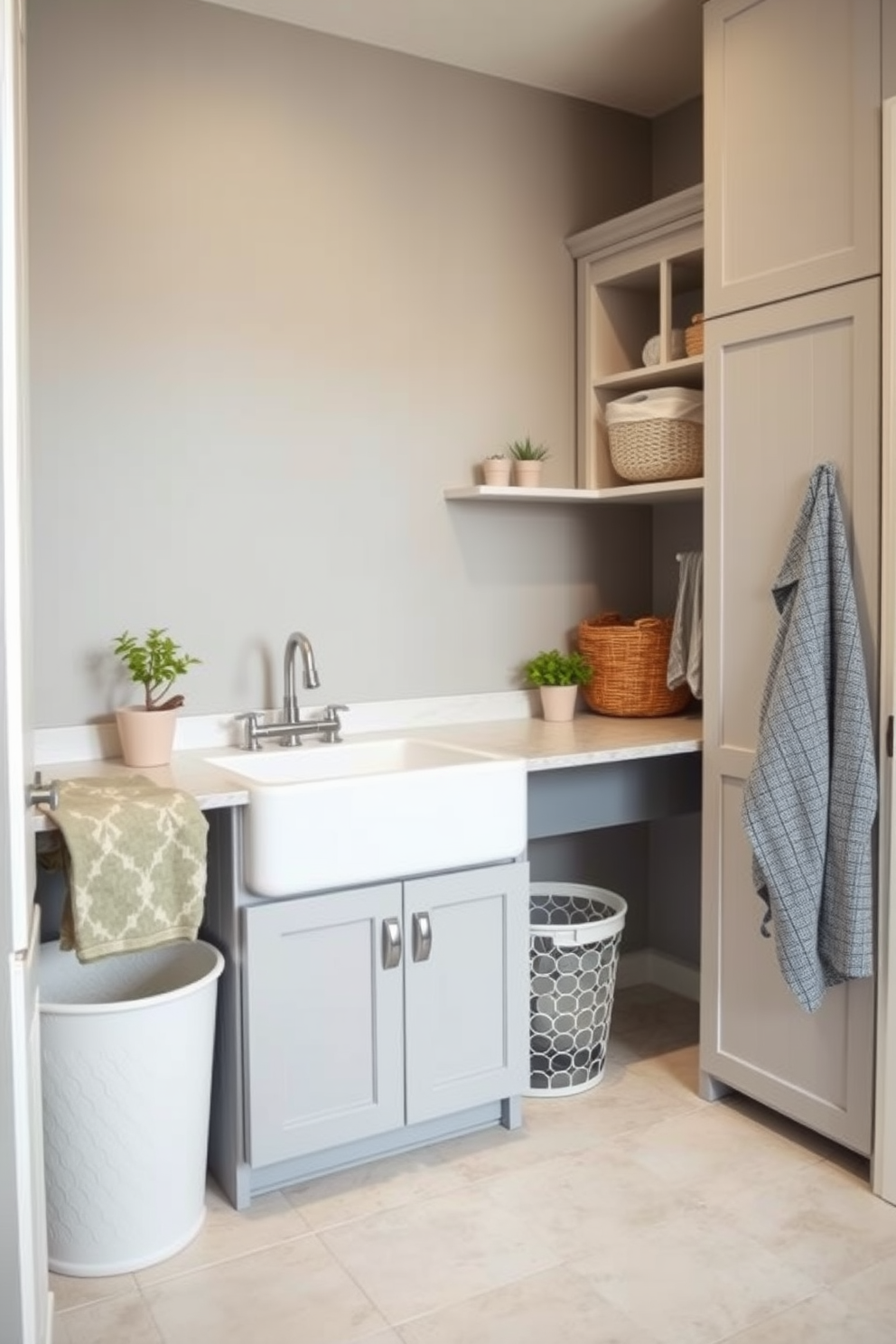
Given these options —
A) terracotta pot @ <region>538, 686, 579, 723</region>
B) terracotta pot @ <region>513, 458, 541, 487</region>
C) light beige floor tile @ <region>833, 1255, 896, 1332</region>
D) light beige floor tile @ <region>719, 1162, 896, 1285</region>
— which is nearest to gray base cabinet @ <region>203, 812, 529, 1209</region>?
light beige floor tile @ <region>719, 1162, 896, 1285</region>

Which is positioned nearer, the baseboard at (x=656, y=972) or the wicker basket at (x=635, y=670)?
the wicker basket at (x=635, y=670)

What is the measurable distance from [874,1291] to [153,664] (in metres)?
1.82

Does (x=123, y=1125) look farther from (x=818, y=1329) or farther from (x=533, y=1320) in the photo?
(x=818, y=1329)

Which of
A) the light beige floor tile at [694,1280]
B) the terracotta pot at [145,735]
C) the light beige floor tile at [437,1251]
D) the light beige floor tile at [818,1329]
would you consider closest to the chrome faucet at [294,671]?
the terracotta pot at [145,735]

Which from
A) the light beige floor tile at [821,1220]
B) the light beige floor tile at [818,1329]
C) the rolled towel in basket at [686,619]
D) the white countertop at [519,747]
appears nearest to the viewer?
the light beige floor tile at [818,1329]

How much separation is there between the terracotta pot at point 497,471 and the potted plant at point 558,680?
49cm

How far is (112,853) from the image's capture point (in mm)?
1987

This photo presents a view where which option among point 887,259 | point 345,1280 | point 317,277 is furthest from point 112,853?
point 887,259

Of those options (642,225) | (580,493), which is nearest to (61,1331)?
(580,493)

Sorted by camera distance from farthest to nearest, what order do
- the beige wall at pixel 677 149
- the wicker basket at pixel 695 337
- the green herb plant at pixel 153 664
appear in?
the beige wall at pixel 677 149 → the wicker basket at pixel 695 337 → the green herb plant at pixel 153 664

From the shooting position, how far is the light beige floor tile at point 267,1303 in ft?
6.22

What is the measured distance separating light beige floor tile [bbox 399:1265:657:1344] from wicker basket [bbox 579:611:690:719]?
4.90 ft

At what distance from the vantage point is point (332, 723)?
9.20 feet

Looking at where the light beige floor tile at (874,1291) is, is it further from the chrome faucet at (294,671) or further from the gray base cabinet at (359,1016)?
the chrome faucet at (294,671)
